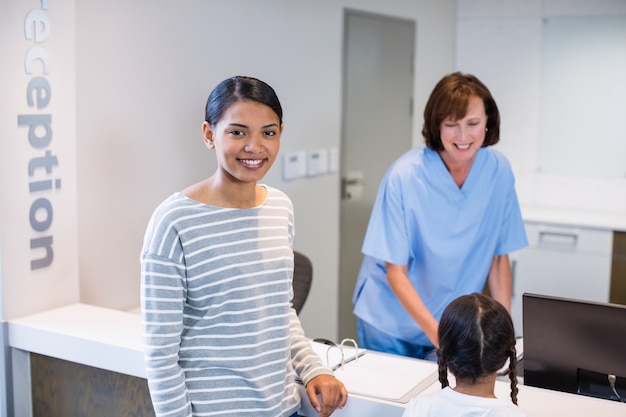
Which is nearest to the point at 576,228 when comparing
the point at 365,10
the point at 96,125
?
the point at 365,10

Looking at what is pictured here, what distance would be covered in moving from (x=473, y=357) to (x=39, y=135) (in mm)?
1351

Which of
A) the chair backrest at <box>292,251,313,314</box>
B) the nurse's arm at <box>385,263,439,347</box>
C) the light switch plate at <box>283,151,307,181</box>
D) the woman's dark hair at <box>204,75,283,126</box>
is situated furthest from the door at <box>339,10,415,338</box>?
the woman's dark hair at <box>204,75,283,126</box>

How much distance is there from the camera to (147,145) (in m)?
2.78

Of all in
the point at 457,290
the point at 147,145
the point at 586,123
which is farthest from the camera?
the point at 586,123

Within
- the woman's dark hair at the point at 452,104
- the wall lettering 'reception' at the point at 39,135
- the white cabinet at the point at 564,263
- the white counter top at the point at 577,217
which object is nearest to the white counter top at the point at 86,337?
the wall lettering 'reception' at the point at 39,135

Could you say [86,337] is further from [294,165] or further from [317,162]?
[317,162]

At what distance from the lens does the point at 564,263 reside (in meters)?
4.09

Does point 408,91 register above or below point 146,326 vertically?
above

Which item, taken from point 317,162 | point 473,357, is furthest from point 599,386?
point 317,162

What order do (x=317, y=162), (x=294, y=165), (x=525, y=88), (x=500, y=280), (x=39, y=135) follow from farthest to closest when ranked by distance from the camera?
(x=525, y=88), (x=317, y=162), (x=294, y=165), (x=500, y=280), (x=39, y=135)

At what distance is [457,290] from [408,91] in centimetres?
225

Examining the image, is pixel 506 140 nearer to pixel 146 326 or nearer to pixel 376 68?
pixel 376 68

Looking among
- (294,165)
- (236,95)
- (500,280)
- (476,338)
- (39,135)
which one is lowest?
(500,280)

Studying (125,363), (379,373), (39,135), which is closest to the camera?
(379,373)
